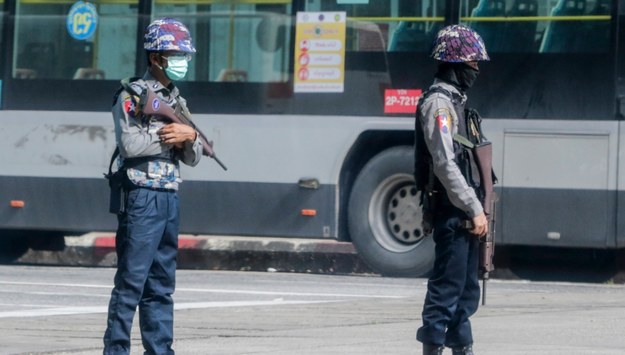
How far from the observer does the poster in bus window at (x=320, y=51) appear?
46.7 feet

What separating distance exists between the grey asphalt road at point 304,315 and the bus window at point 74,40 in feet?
6.45

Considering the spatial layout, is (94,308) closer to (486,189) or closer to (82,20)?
(486,189)

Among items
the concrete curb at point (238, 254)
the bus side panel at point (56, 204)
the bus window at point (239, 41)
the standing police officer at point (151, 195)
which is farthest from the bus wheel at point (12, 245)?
the standing police officer at point (151, 195)

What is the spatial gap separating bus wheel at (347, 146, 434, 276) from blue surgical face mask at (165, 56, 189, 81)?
23.0 ft

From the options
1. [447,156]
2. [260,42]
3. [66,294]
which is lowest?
[66,294]

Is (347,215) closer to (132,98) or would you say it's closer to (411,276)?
(411,276)

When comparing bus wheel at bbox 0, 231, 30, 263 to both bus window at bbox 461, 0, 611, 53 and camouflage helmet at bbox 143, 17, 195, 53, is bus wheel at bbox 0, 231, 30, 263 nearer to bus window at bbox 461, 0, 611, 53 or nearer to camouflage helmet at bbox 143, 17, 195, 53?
bus window at bbox 461, 0, 611, 53

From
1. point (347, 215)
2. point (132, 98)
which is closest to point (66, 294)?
point (347, 215)

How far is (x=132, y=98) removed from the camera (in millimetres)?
7191

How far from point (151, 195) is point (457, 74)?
1569mm

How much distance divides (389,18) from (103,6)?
2.85 meters

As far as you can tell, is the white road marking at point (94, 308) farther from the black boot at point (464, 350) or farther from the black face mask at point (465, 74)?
the black face mask at point (465, 74)

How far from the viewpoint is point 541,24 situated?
13.7m

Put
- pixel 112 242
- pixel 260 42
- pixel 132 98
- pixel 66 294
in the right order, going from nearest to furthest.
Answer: pixel 132 98, pixel 66 294, pixel 260 42, pixel 112 242
